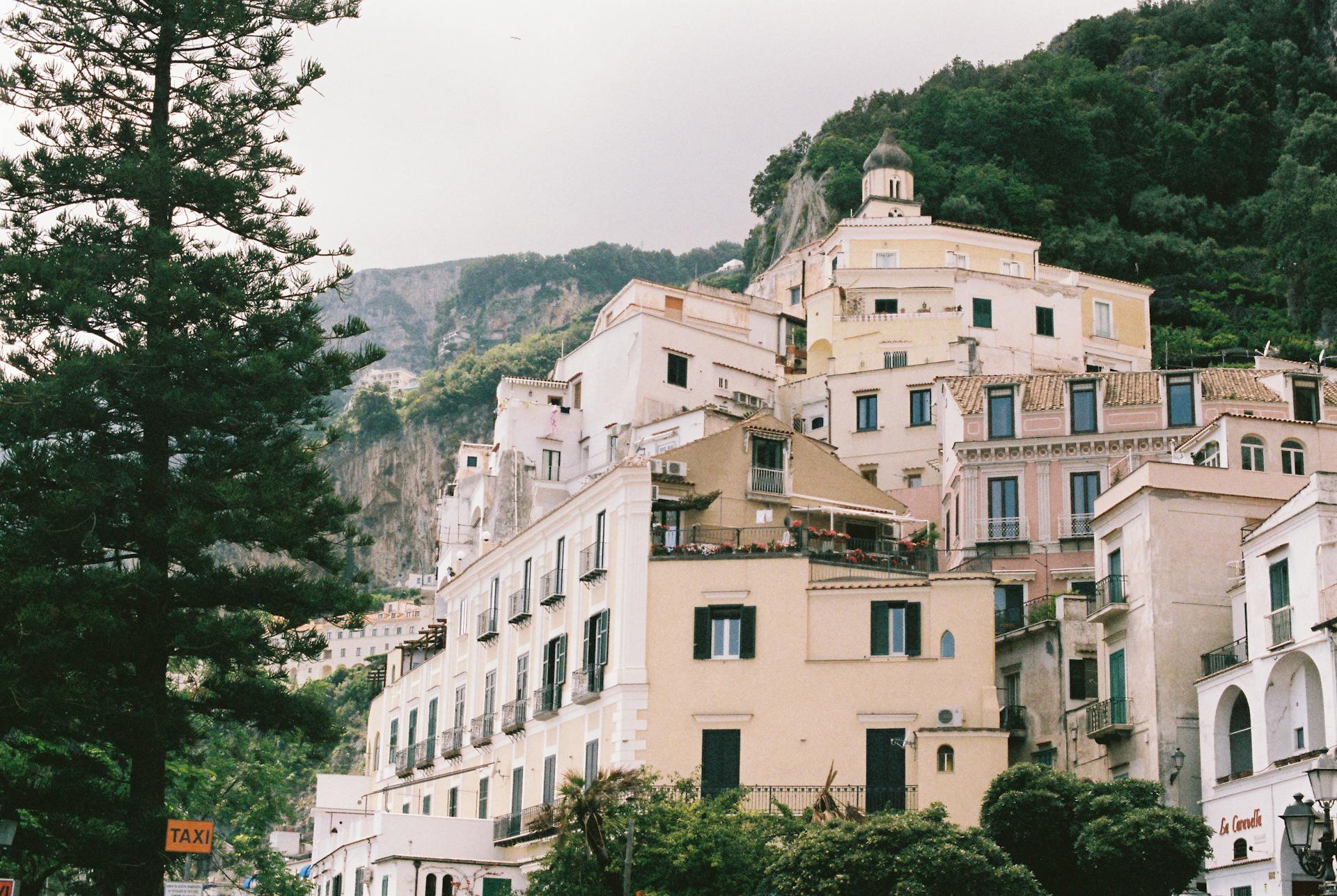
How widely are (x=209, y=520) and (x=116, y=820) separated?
527 centimetres

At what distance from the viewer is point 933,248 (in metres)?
76.0

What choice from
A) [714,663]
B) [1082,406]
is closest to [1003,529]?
[1082,406]

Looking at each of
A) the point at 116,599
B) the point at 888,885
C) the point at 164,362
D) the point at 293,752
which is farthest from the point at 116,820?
the point at 293,752

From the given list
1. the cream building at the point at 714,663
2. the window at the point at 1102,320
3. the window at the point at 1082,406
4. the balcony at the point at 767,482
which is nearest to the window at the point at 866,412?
the window at the point at 1082,406

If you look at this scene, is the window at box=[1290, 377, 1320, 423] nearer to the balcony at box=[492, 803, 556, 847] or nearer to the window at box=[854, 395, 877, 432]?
the window at box=[854, 395, 877, 432]

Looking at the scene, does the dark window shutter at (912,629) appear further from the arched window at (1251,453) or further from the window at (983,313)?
the window at (983,313)

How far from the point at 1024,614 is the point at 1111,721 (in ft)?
29.2

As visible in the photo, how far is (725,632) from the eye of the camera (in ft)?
138

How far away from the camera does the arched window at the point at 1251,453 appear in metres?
43.1

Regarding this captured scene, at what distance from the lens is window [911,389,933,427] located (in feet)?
205

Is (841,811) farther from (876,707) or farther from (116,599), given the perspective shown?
(116,599)

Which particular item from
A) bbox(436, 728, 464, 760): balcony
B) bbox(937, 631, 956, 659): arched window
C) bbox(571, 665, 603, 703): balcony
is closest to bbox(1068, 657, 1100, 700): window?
bbox(937, 631, 956, 659): arched window

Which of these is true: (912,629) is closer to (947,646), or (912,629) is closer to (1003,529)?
(947,646)

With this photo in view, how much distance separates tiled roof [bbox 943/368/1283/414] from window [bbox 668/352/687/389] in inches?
536
